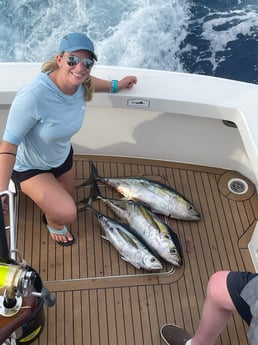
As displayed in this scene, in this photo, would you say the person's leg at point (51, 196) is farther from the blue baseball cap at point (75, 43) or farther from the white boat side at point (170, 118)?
the blue baseball cap at point (75, 43)

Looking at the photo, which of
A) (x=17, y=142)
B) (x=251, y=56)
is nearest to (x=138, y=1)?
(x=251, y=56)

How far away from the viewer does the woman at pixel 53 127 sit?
6.92 ft

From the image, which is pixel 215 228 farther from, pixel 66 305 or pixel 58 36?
pixel 58 36

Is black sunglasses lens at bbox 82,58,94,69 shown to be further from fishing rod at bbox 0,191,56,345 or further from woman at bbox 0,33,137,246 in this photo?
fishing rod at bbox 0,191,56,345

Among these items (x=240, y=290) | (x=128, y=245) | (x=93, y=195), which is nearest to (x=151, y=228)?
(x=128, y=245)

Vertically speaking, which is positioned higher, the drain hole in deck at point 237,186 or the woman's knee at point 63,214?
the woman's knee at point 63,214

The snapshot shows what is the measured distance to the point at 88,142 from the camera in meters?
3.05

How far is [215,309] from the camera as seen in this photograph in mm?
2051

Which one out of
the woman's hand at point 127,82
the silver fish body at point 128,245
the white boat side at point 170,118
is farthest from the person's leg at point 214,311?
the woman's hand at point 127,82

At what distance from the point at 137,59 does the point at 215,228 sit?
3076 millimetres

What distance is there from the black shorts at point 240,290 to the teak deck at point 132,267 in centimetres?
59

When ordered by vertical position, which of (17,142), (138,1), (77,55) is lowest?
(138,1)

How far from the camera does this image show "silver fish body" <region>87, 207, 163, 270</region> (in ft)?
8.52

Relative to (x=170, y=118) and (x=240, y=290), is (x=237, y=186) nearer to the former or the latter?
(x=170, y=118)
